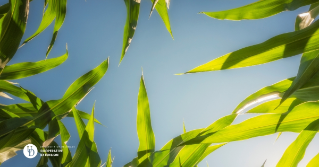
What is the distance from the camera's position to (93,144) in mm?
468

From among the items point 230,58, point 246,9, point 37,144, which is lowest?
point 37,144

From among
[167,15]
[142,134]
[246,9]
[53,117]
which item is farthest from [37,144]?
[246,9]

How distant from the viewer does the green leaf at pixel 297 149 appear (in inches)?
15.9

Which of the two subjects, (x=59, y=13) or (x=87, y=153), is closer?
(x=87, y=153)

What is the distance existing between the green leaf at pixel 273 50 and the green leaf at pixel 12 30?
0.42 meters

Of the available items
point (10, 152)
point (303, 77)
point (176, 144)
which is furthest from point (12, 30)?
point (303, 77)

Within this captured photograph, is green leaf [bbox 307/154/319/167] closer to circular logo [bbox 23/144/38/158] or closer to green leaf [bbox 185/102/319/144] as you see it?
green leaf [bbox 185/102/319/144]

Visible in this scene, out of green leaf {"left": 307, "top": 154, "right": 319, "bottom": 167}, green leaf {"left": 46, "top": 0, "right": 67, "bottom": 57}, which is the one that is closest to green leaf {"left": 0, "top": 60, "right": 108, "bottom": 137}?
green leaf {"left": 46, "top": 0, "right": 67, "bottom": 57}

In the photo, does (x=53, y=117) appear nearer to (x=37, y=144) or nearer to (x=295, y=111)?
(x=37, y=144)

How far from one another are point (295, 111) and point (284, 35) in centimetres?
15

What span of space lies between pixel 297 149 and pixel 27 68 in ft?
2.56

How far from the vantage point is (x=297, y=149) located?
42cm

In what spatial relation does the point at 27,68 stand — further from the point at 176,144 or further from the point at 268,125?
the point at 268,125

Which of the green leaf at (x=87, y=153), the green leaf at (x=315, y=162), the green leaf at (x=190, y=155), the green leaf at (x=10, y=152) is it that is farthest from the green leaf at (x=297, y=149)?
the green leaf at (x=10, y=152)
